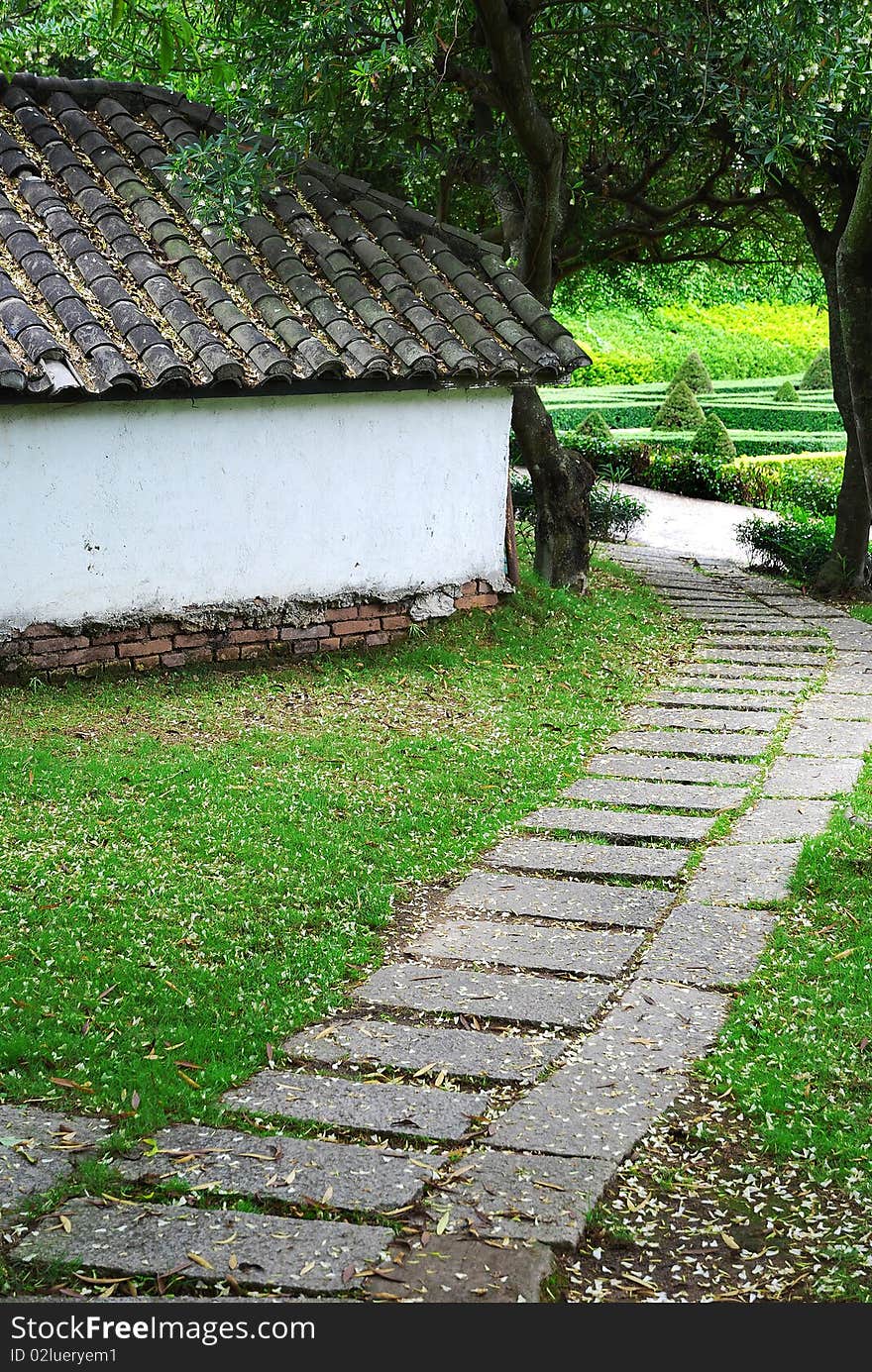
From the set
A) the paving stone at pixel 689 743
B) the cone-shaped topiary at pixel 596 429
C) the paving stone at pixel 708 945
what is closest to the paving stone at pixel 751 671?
the paving stone at pixel 689 743

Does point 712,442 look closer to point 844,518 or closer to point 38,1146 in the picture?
point 844,518

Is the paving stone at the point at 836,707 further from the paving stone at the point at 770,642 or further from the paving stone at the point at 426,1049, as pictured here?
the paving stone at the point at 426,1049

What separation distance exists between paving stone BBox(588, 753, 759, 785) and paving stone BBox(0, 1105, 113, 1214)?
440 centimetres

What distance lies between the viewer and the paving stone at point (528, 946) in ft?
16.9

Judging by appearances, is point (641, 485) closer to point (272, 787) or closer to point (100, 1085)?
point (272, 787)

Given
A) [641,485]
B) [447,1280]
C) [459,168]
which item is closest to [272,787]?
[447,1280]

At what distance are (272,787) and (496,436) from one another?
14.8ft

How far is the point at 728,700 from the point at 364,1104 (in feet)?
19.7

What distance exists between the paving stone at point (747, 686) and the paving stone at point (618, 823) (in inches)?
111

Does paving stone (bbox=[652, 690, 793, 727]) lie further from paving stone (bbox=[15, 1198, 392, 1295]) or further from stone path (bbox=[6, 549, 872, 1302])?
paving stone (bbox=[15, 1198, 392, 1295])

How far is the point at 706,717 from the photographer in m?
8.99

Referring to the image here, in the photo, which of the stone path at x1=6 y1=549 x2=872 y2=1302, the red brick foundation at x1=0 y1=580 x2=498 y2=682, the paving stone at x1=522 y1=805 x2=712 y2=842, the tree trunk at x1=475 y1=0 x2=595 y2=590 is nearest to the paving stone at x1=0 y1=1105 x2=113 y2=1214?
the stone path at x1=6 y1=549 x2=872 y2=1302

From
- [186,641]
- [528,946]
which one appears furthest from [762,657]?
[528,946]

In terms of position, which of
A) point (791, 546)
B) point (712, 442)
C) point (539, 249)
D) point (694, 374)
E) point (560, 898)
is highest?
point (694, 374)
